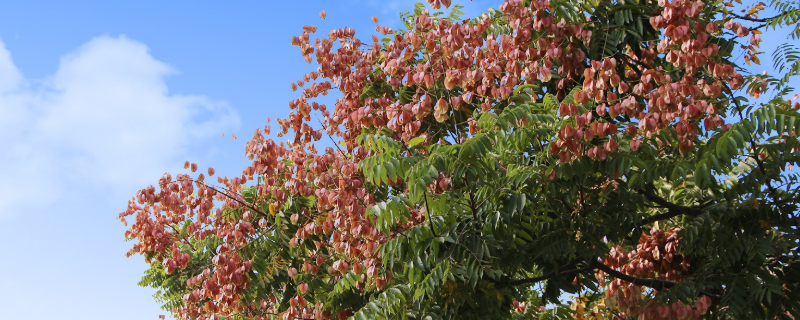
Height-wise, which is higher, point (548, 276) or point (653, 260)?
point (653, 260)

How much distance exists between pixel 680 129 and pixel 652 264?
2.87m

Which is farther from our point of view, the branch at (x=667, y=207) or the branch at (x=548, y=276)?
the branch at (x=667, y=207)

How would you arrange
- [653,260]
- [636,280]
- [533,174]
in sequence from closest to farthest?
[533,174]
[636,280]
[653,260]

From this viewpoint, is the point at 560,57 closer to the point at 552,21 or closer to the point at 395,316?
the point at 552,21

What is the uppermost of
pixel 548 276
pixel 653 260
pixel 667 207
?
pixel 653 260

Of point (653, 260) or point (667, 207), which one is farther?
point (653, 260)

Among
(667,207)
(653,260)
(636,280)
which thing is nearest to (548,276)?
(636,280)

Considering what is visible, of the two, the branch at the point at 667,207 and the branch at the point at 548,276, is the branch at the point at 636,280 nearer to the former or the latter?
the branch at the point at 548,276

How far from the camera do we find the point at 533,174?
599 cm

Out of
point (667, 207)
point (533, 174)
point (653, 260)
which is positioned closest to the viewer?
point (533, 174)

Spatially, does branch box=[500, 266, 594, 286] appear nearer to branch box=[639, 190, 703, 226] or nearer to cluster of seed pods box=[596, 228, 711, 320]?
cluster of seed pods box=[596, 228, 711, 320]

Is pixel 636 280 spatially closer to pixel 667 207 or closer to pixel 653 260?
pixel 667 207

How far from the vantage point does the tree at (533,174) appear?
582 centimetres

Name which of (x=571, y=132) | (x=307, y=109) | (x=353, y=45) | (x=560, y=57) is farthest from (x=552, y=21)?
(x=307, y=109)
